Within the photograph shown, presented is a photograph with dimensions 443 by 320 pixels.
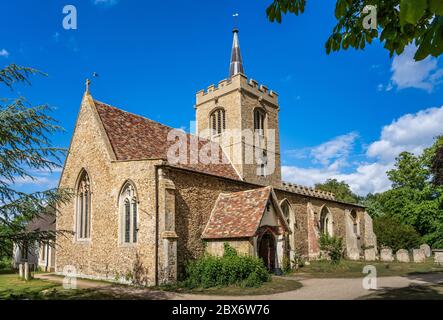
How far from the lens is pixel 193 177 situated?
740 inches

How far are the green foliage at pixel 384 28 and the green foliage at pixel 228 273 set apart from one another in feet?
39.0

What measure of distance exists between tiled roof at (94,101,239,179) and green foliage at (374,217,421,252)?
68.5ft

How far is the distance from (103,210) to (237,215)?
24.0 feet

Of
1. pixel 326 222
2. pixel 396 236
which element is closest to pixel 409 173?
pixel 396 236

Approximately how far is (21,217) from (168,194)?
7.52 m

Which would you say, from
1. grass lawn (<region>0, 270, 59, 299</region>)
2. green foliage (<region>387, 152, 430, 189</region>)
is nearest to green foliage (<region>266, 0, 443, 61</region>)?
grass lawn (<region>0, 270, 59, 299</region>)

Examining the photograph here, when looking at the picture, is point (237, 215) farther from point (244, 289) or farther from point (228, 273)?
point (244, 289)

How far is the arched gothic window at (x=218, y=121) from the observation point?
3002 cm

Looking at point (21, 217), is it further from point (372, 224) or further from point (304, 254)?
point (372, 224)

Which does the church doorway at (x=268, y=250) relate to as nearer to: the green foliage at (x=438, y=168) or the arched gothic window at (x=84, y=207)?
the green foliage at (x=438, y=168)

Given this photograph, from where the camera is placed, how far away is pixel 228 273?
50.3ft

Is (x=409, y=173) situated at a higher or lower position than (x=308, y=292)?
higher

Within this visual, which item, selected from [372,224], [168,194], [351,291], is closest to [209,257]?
[168,194]

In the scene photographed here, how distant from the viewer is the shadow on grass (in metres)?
11.5
